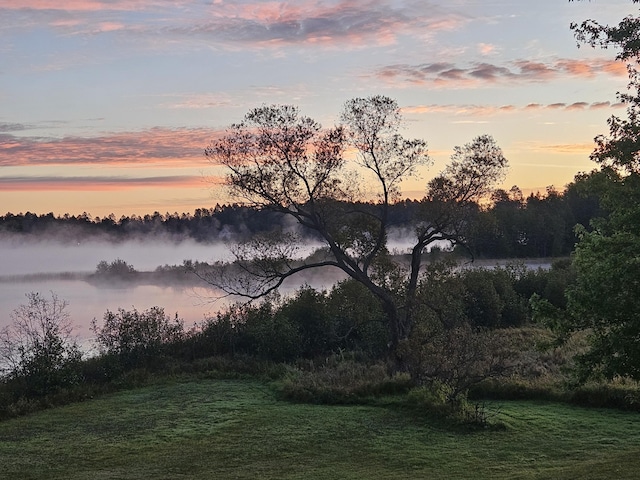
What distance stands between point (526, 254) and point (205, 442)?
204 ft

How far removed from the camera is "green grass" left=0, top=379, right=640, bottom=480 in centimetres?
1097

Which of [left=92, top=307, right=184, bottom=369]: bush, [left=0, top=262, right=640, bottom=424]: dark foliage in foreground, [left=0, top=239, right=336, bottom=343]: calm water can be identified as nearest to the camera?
[left=0, top=262, right=640, bottom=424]: dark foliage in foreground

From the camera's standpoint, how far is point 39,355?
19.1 meters

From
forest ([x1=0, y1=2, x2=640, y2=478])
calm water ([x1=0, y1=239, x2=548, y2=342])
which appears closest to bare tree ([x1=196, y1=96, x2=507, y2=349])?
forest ([x1=0, y1=2, x2=640, y2=478])

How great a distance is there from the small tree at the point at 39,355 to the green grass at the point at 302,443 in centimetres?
163

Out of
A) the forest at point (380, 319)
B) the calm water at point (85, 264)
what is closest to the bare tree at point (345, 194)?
the forest at point (380, 319)

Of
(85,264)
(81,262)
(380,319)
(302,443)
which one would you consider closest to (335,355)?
(380,319)

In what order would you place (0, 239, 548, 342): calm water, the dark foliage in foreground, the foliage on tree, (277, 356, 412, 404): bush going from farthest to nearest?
(0, 239, 548, 342): calm water, (277, 356, 412, 404): bush, the dark foliage in foreground, the foliage on tree

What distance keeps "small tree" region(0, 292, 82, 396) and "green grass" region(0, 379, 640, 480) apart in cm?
163

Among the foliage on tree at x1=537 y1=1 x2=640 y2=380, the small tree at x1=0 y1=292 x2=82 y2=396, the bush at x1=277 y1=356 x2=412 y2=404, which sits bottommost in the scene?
the bush at x1=277 y1=356 x2=412 y2=404

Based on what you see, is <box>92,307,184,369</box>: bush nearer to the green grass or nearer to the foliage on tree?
the green grass

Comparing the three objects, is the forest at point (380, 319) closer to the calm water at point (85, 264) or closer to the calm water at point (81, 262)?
the calm water at point (85, 264)

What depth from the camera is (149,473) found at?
1104 cm

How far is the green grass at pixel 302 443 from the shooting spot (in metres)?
11.0
